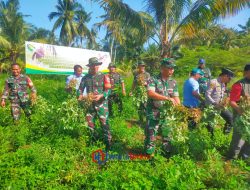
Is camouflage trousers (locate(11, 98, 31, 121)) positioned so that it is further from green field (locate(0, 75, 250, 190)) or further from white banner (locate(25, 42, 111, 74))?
white banner (locate(25, 42, 111, 74))

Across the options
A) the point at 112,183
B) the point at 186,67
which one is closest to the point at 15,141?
the point at 112,183

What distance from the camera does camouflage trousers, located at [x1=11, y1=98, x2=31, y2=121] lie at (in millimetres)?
6616

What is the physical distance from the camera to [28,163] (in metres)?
4.29

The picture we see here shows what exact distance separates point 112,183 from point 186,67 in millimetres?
24444

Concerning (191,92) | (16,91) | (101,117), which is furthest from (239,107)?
(16,91)

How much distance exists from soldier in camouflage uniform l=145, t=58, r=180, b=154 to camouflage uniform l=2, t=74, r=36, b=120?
2.99m

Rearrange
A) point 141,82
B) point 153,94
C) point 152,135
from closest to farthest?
point 153,94, point 152,135, point 141,82

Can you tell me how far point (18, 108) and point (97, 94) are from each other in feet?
6.98

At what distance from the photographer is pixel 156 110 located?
4.87 m

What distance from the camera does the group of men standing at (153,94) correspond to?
484 centimetres

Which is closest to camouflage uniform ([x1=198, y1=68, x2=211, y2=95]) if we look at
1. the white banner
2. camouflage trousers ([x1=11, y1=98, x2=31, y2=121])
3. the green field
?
the green field

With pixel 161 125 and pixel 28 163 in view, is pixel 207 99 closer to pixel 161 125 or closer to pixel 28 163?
pixel 161 125

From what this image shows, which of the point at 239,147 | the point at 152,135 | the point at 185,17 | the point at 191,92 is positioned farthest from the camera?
the point at 185,17

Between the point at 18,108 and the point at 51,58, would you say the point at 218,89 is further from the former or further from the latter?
the point at 51,58
